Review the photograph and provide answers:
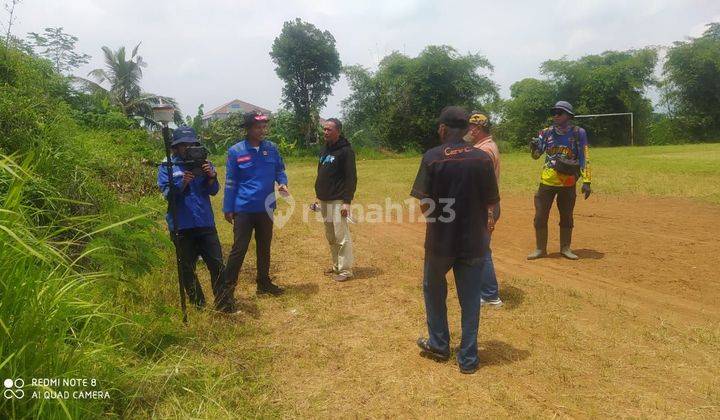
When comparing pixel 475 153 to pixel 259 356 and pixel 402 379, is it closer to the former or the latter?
pixel 402 379

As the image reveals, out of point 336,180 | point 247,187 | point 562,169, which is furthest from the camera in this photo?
point 562,169

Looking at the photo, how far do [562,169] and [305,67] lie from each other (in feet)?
90.0

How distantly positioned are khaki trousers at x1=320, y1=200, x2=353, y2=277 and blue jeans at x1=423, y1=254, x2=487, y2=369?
6.73ft

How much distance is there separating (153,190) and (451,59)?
101 feet

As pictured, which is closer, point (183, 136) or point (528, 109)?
point (183, 136)

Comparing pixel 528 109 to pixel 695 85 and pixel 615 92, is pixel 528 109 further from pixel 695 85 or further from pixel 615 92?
pixel 695 85

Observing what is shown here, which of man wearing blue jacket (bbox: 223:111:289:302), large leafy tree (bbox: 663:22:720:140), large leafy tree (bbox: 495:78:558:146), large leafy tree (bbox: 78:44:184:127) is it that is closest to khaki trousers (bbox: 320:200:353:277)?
man wearing blue jacket (bbox: 223:111:289:302)

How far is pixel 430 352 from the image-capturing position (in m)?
3.52

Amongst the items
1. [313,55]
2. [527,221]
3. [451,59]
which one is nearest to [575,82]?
[451,59]

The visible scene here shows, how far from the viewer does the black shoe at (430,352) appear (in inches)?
137

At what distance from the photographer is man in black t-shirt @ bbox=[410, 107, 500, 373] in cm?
321

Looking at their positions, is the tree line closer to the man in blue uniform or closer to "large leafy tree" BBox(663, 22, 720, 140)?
"large leafy tree" BBox(663, 22, 720, 140)

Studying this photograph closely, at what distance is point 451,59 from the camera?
34.4 metres

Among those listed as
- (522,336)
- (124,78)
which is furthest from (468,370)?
(124,78)
